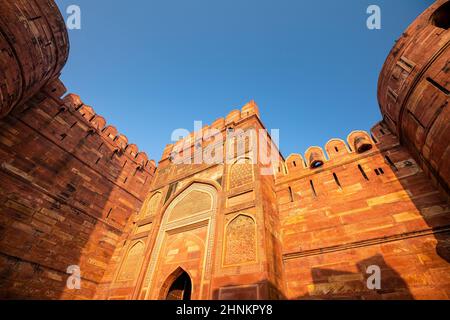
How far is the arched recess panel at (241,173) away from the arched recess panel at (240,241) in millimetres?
1255

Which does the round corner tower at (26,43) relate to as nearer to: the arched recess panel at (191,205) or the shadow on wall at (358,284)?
the arched recess panel at (191,205)

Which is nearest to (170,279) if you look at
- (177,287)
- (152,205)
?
(177,287)

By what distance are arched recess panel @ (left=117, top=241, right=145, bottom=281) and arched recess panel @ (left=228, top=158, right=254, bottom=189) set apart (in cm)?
394

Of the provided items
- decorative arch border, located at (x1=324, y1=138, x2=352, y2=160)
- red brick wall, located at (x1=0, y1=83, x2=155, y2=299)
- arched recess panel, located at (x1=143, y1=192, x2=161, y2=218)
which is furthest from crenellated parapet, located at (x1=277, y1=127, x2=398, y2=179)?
red brick wall, located at (x1=0, y1=83, x2=155, y2=299)

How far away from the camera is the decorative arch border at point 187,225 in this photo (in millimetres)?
5766

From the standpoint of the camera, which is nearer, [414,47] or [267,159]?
[414,47]

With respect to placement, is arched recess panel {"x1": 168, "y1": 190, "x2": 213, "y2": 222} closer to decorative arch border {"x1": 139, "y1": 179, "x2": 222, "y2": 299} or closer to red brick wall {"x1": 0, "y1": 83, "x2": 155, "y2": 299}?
decorative arch border {"x1": 139, "y1": 179, "x2": 222, "y2": 299}

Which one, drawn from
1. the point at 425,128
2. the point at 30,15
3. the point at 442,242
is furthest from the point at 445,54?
the point at 30,15

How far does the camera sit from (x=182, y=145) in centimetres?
1124

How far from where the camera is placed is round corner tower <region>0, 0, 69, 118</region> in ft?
19.0

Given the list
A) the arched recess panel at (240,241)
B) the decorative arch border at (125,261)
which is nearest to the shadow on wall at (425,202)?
the arched recess panel at (240,241)
